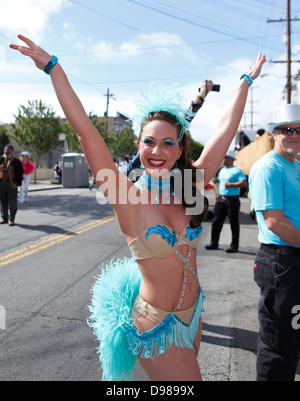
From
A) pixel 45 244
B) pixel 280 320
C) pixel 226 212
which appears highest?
pixel 226 212

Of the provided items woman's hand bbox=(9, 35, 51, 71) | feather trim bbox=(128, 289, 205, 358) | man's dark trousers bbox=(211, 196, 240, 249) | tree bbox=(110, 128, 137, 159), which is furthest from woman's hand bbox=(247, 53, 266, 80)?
tree bbox=(110, 128, 137, 159)

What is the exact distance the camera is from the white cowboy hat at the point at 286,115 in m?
2.55

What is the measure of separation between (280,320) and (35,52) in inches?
84.4

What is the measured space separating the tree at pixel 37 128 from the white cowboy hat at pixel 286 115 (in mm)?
30841

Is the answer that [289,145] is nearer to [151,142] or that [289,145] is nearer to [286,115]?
[286,115]

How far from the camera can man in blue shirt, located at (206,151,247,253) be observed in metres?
7.36

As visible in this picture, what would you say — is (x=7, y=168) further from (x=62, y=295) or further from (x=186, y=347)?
(x=186, y=347)

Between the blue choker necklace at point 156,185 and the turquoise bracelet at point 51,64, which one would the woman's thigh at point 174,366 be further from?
the turquoise bracelet at point 51,64

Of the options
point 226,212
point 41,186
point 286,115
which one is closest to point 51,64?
point 286,115

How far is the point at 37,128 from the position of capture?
3103 cm

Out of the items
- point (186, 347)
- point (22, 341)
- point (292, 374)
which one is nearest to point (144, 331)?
point (186, 347)

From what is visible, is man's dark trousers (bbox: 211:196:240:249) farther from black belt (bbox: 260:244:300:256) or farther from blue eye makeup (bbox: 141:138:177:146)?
blue eye makeup (bbox: 141:138:177:146)

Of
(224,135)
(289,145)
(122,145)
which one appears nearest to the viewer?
(224,135)

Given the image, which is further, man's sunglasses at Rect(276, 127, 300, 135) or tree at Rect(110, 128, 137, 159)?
tree at Rect(110, 128, 137, 159)
